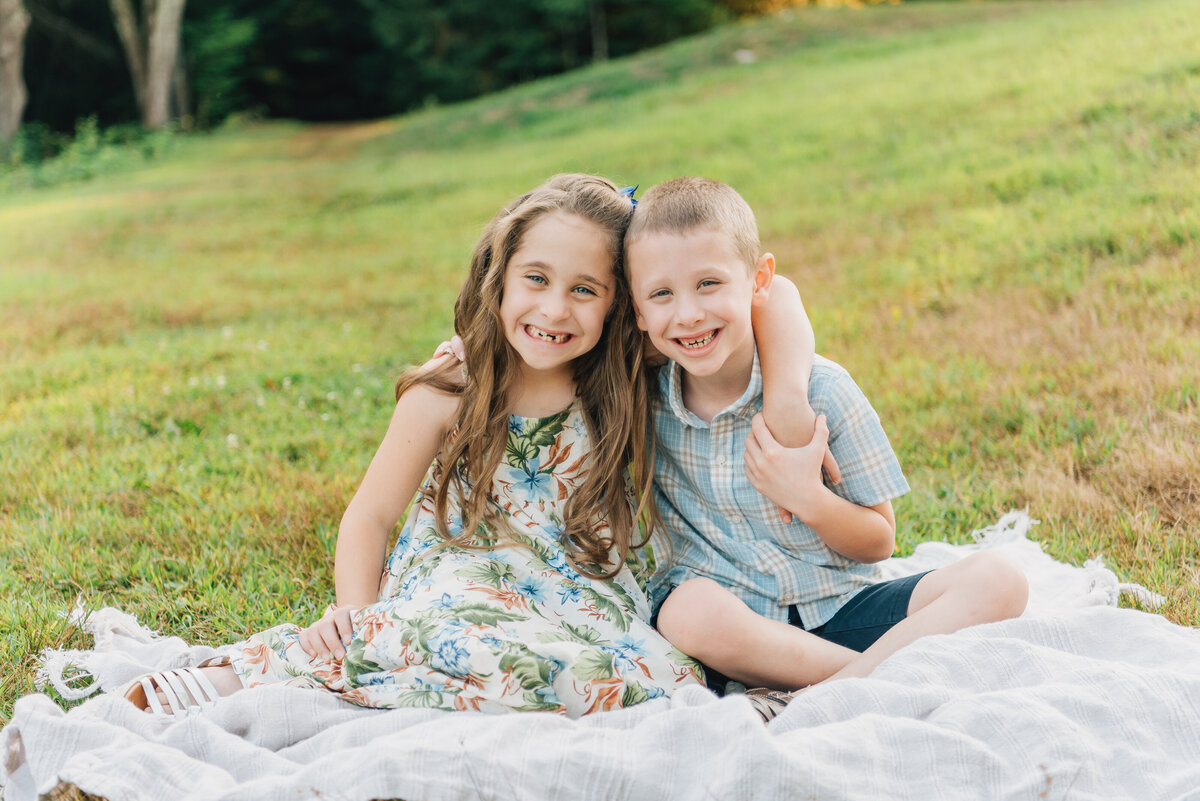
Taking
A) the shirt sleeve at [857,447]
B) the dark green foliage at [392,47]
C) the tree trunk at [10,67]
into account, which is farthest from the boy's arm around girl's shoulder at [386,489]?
the dark green foliage at [392,47]

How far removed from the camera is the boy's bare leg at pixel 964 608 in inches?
81.3

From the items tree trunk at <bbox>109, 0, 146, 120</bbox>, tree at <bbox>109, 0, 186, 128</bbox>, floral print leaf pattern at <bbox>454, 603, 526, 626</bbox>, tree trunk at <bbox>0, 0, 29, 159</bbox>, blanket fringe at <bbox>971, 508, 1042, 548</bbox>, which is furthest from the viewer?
tree trunk at <bbox>109, 0, 146, 120</bbox>

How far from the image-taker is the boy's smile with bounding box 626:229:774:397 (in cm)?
210

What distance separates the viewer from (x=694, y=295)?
212 centimetres

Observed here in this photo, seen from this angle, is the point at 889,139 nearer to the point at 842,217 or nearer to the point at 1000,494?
the point at 842,217

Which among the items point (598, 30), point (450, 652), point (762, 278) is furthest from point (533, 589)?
point (598, 30)

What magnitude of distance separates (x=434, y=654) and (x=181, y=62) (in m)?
27.1

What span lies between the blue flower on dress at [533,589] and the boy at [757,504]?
282 mm

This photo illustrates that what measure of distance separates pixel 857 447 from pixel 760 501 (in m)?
0.26

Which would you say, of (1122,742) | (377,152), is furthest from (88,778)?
(377,152)

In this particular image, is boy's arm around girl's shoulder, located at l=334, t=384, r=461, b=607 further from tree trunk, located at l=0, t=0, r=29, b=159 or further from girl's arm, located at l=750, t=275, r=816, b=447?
tree trunk, located at l=0, t=0, r=29, b=159

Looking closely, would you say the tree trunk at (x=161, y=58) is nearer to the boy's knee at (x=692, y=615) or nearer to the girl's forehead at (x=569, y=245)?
the girl's forehead at (x=569, y=245)

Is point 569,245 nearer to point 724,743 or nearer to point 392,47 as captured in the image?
point 724,743

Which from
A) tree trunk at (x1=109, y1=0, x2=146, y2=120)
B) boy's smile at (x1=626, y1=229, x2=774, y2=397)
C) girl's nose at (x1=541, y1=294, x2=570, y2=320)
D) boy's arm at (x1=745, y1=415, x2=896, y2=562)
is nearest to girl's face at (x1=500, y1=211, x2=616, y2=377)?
girl's nose at (x1=541, y1=294, x2=570, y2=320)
